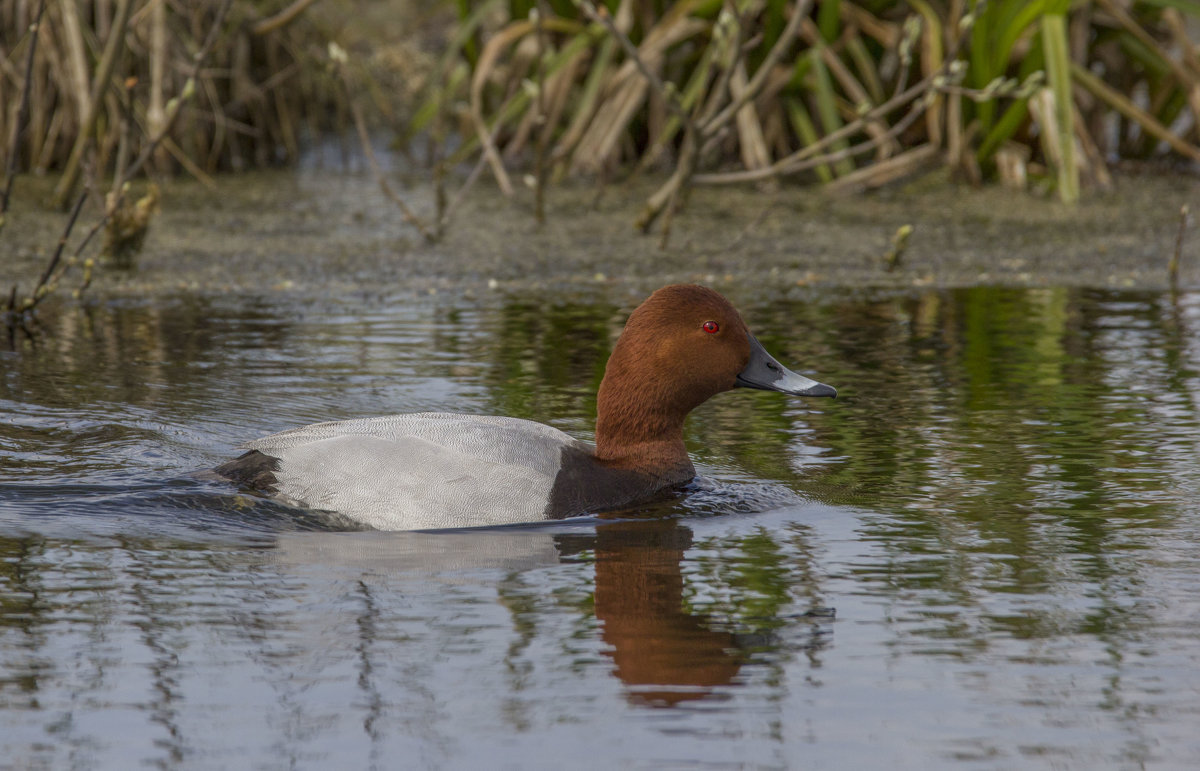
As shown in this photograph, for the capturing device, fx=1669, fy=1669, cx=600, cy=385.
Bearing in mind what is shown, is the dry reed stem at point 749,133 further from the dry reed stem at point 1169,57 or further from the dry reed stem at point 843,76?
the dry reed stem at point 1169,57

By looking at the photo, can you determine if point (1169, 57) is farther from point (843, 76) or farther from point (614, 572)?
point (614, 572)

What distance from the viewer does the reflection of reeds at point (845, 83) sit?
10195 mm

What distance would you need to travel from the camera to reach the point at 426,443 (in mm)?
4781

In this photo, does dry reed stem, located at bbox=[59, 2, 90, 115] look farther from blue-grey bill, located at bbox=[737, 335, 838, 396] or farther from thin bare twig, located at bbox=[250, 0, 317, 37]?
blue-grey bill, located at bbox=[737, 335, 838, 396]

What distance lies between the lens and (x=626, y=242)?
979 cm

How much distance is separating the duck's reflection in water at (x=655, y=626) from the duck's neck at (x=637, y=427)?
58 centimetres

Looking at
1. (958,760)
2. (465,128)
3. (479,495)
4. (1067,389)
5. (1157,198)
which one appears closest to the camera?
(958,760)

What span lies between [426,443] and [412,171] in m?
8.25

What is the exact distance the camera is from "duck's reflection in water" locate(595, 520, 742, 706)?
11.0 ft

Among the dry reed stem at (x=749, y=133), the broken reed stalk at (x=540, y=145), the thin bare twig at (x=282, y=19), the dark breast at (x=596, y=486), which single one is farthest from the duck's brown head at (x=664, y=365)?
the thin bare twig at (x=282, y=19)

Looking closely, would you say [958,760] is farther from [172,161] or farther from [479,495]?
[172,161]

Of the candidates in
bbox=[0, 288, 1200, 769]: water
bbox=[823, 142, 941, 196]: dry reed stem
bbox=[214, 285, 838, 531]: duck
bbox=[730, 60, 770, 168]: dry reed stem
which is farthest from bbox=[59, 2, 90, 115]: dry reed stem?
bbox=[214, 285, 838, 531]: duck

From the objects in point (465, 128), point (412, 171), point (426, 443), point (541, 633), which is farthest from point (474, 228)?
point (541, 633)

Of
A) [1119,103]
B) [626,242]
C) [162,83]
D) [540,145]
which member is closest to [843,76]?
[1119,103]
